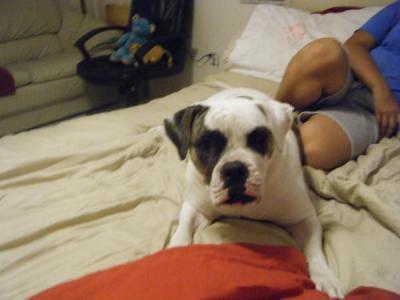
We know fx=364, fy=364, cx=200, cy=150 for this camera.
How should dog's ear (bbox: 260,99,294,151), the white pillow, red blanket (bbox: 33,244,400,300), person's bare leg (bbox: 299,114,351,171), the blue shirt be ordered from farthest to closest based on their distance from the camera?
the white pillow
the blue shirt
person's bare leg (bbox: 299,114,351,171)
dog's ear (bbox: 260,99,294,151)
red blanket (bbox: 33,244,400,300)

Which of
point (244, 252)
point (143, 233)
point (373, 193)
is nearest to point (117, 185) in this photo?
point (143, 233)

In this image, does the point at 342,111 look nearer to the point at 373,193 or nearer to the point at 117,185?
the point at 373,193

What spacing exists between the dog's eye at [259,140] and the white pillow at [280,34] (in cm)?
106

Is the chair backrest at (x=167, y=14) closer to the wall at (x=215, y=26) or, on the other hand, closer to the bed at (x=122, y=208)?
the wall at (x=215, y=26)

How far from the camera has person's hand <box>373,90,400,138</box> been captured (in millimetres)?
1301

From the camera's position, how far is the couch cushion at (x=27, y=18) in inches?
125

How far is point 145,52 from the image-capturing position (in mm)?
2598

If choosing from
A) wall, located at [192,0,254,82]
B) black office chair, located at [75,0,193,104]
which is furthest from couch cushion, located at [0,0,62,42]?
wall, located at [192,0,254,82]

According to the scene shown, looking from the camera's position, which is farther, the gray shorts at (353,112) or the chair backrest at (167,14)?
the chair backrest at (167,14)

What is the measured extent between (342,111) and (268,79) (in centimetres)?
70

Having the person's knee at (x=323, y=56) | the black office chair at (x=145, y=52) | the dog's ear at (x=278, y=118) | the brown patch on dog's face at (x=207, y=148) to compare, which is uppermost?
the person's knee at (x=323, y=56)

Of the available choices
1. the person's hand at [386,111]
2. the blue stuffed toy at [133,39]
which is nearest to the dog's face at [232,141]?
the person's hand at [386,111]

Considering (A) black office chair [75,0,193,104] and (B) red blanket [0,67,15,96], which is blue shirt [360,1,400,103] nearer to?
(A) black office chair [75,0,193,104]

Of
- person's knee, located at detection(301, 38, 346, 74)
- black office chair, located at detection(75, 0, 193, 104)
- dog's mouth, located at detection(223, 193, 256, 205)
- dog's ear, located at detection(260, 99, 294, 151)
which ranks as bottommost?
black office chair, located at detection(75, 0, 193, 104)
